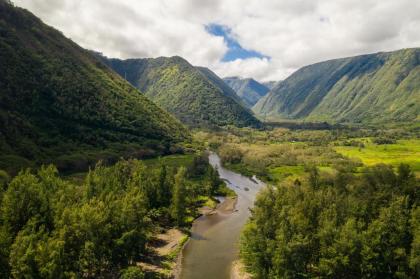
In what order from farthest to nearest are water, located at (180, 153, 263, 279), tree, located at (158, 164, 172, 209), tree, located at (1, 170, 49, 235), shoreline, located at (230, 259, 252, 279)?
tree, located at (158, 164, 172, 209), water, located at (180, 153, 263, 279), shoreline, located at (230, 259, 252, 279), tree, located at (1, 170, 49, 235)

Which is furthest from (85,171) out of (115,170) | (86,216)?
(86,216)

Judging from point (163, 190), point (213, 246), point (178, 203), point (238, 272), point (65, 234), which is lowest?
point (238, 272)

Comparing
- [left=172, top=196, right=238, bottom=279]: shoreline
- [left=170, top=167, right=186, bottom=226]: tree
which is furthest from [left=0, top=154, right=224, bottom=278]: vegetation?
[left=172, top=196, right=238, bottom=279]: shoreline

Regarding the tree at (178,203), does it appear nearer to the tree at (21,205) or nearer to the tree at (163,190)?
the tree at (163,190)

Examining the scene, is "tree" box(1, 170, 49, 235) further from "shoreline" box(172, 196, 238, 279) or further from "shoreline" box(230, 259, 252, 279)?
"shoreline" box(230, 259, 252, 279)

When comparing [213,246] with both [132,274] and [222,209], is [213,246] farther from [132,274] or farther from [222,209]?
[222,209]

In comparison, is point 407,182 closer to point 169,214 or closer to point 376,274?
point 376,274

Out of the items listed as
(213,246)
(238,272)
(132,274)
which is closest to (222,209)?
(213,246)

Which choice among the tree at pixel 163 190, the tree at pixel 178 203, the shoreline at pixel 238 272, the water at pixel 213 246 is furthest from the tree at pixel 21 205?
the tree at pixel 163 190
